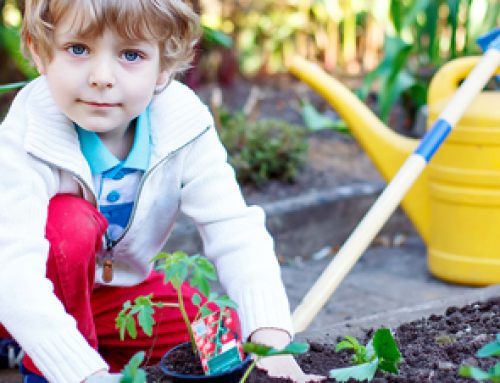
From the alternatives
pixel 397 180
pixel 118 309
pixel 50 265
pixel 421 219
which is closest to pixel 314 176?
pixel 421 219

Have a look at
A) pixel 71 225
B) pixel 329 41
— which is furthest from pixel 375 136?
pixel 329 41

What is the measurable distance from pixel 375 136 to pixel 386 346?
1.35 m

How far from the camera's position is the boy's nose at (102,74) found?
1630mm

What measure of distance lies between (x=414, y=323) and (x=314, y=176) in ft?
5.32

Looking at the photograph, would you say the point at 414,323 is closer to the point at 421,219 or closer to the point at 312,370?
the point at 312,370

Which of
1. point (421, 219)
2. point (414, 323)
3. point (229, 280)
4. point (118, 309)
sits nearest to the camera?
point (229, 280)

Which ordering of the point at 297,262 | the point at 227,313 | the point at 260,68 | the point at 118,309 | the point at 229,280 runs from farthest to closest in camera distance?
1. the point at 260,68
2. the point at 297,262
3. the point at 118,309
4. the point at 229,280
5. the point at 227,313

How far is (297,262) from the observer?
311 centimetres

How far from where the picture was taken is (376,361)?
5.07ft

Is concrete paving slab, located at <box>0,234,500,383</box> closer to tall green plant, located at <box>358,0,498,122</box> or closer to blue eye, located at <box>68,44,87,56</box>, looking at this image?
tall green plant, located at <box>358,0,498,122</box>

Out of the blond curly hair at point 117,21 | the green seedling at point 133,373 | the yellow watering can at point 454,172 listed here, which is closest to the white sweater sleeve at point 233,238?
the blond curly hair at point 117,21

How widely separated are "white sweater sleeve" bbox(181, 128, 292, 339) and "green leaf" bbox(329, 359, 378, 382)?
0.24 meters

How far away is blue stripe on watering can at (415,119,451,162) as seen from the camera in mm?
2244

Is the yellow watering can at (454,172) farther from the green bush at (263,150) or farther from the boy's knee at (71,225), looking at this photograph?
the boy's knee at (71,225)
